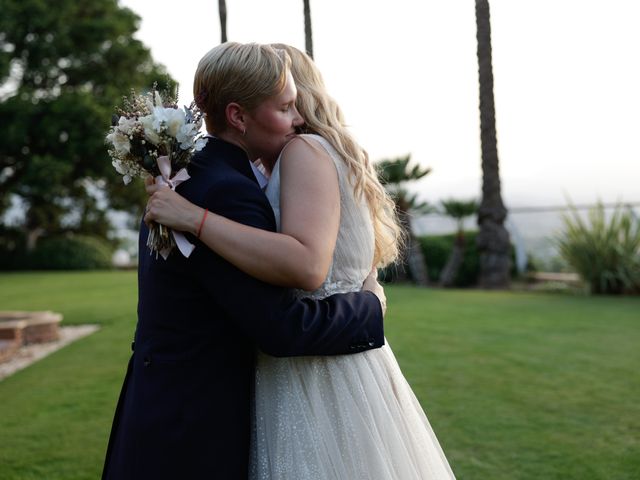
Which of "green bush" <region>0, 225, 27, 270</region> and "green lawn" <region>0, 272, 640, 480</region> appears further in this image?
"green bush" <region>0, 225, 27, 270</region>

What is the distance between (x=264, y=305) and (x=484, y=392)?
437cm

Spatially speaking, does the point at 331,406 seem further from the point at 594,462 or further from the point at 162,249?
the point at 594,462

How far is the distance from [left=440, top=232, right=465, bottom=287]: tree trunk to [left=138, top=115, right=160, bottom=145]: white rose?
15918mm

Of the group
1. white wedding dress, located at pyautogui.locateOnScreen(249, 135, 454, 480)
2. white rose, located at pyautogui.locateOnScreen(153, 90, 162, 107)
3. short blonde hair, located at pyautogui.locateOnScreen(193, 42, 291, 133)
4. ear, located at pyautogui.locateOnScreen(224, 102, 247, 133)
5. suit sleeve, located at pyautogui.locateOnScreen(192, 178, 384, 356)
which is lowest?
white wedding dress, located at pyautogui.locateOnScreen(249, 135, 454, 480)

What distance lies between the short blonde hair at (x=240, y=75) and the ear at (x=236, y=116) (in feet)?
0.04

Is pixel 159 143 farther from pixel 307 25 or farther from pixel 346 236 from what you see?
pixel 307 25

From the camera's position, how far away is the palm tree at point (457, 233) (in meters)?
17.4

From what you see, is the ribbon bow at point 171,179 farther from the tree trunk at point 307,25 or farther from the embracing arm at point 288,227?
the tree trunk at point 307,25

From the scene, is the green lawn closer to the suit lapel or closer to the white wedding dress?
the white wedding dress

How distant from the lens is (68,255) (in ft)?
79.7

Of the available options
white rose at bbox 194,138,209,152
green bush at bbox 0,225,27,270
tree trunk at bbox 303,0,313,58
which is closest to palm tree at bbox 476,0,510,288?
tree trunk at bbox 303,0,313,58

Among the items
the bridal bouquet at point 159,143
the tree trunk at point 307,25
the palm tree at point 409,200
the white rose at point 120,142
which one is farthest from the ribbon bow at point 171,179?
the palm tree at point 409,200

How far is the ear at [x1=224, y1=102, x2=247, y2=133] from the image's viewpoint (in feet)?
6.46

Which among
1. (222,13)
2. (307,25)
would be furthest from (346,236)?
(222,13)
